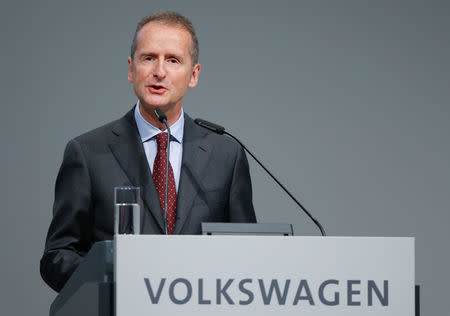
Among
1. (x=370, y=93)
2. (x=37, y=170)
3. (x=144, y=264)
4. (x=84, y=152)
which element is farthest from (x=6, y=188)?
(x=144, y=264)

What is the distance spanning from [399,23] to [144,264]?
2.90 m

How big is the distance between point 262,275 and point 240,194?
43.6 inches

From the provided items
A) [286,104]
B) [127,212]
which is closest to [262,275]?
[127,212]

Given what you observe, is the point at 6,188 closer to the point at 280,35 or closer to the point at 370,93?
the point at 280,35

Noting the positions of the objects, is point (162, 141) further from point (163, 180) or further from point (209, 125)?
point (209, 125)

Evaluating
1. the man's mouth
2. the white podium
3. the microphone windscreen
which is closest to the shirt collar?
the man's mouth

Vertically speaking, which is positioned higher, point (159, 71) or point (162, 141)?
point (159, 71)

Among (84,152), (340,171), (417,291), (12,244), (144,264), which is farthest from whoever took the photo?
(340,171)

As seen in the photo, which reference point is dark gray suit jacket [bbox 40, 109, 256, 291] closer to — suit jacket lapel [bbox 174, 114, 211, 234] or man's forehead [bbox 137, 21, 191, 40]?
suit jacket lapel [bbox 174, 114, 211, 234]

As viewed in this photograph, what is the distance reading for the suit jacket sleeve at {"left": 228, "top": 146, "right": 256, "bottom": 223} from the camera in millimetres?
2768

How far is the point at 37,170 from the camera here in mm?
3691

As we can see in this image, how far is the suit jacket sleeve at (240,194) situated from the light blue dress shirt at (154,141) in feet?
0.70

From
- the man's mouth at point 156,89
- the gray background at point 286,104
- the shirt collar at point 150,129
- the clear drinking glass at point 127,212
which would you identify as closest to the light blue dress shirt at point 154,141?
the shirt collar at point 150,129

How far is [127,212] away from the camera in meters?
1.93
